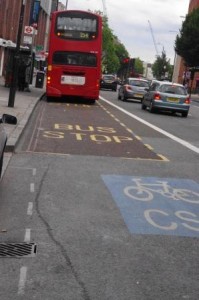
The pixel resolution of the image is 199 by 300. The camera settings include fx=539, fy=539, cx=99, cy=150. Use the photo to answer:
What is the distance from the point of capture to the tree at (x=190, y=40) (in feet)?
219

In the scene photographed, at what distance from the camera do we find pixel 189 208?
715 centimetres

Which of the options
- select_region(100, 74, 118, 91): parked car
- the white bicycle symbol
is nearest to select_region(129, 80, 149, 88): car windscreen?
select_region(100, 74, 118, 91): parked car

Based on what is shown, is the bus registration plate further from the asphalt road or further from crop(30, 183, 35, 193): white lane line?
crop(30, 183, 35, 193): white lane line

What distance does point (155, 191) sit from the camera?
8.03 metres

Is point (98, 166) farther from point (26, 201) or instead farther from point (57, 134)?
point (57, 134)

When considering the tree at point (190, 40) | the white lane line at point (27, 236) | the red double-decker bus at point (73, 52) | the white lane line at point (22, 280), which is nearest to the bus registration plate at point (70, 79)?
the red double-decker bus at point (73, 52)

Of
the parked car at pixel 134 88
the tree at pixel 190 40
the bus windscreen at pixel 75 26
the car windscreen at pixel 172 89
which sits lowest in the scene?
the parked car at pixel 134 88

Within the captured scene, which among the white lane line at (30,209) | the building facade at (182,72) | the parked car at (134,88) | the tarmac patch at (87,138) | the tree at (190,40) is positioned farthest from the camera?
the building facade at (182,72)

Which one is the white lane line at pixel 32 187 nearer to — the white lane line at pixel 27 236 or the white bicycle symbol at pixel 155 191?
the white bicycle symbol at pixel 155 191

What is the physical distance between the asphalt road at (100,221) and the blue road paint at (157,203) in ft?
0.04

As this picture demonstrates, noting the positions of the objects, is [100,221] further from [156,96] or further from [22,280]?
[156,96]

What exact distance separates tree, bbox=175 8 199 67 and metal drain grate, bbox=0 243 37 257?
63.9m

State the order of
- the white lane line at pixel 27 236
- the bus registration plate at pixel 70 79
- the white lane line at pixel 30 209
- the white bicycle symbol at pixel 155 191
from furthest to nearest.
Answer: the bus registration plate at pixel 70 79 < the white bicycle symbol at pixel 155 191 < the white lane line at pixel 30 209 < the white lane line at pixel 27 236

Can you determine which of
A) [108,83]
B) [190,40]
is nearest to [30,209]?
[108,83]
